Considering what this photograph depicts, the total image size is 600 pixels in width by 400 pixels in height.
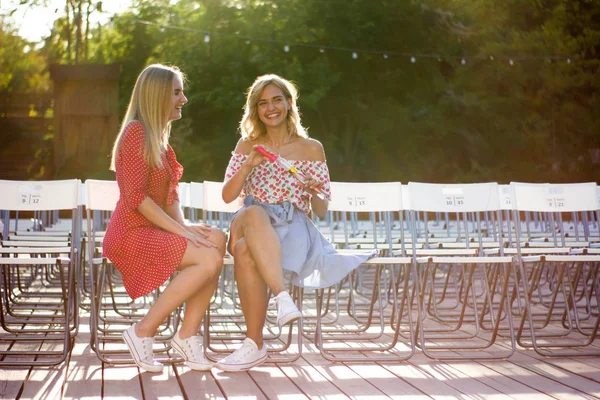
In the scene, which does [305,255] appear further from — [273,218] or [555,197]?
[555,197]

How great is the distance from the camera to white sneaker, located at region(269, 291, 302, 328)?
335cm

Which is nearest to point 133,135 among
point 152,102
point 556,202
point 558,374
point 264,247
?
point 152,102

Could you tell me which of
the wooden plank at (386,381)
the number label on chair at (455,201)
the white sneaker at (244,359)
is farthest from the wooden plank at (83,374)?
the number label on chair at (455,201)

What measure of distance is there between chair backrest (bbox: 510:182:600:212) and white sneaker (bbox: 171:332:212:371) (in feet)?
6.57

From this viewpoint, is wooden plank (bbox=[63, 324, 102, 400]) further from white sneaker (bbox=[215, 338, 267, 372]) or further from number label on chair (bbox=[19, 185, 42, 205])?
number label on chair (bbox=[19, 185, 42, 205])

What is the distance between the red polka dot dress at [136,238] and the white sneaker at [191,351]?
0.26 meters

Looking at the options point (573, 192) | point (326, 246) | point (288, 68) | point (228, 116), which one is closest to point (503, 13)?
point (288, 68)

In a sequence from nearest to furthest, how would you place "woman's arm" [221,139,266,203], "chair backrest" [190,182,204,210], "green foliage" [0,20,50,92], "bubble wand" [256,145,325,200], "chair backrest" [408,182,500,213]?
"woman's arm" [221,139,266,203] < "bubble wand" [256,145,325,200] < "chair backrest" [408,182,500,213] < "chair backrest" [190,182,204,210] < "green foliage" [0,20,50,92]

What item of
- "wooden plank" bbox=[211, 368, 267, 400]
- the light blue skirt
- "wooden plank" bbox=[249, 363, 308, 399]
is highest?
the light blue skirt

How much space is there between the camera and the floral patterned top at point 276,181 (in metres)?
3.90

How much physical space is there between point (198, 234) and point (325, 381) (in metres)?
0.83

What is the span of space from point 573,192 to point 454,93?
52.2ft

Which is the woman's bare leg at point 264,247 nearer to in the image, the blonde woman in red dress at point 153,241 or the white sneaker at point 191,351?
the blonde woman in red dress at point 153,241

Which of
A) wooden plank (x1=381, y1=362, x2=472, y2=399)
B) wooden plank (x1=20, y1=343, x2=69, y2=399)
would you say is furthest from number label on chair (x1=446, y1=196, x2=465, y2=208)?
wooden plank (x1=20, y1=343, x2=69, y2=399)
